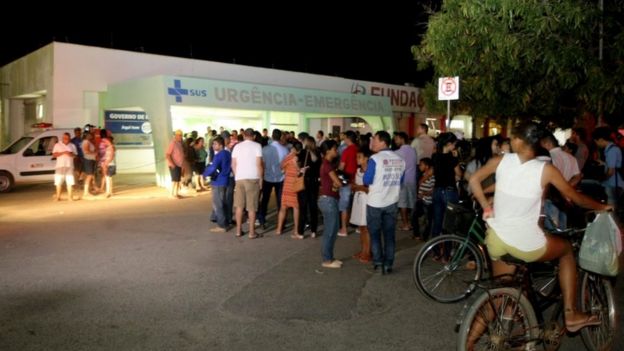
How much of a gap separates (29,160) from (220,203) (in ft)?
28.2

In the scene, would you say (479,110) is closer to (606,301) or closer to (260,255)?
(260,255)

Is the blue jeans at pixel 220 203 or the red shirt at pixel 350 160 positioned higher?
the red shirt at pixel 350 160

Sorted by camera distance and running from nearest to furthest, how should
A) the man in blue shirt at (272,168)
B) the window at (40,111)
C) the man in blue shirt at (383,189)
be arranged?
the man in blue shirt at (383,189)
the man in blue shirt at (272,168)
the window at (40,111)

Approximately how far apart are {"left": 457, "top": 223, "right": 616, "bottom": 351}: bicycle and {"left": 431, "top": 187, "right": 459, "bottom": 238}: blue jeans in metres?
3.37

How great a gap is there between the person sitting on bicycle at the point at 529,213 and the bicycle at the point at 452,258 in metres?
1.57

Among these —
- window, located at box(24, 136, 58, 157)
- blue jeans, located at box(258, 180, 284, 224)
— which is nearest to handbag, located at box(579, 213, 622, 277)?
blue jeans, located at box(258, 180, 284, 224)

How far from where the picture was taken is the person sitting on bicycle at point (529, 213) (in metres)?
4.09

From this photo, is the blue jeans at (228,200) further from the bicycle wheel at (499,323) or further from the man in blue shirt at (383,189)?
the bicycle wheel at (499,323)

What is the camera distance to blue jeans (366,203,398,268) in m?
6.74

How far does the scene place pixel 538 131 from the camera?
4238 mm

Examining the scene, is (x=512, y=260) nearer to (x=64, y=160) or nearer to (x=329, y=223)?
(x=329, y=223)

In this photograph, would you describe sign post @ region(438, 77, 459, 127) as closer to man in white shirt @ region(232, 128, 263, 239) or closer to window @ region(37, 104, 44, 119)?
man in white shirt @ region(232, 128, 263, 239)

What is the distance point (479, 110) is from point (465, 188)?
10374 millimetres

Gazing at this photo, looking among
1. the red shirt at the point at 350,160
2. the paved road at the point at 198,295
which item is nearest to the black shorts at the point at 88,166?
the paved road at the point at 198,295
